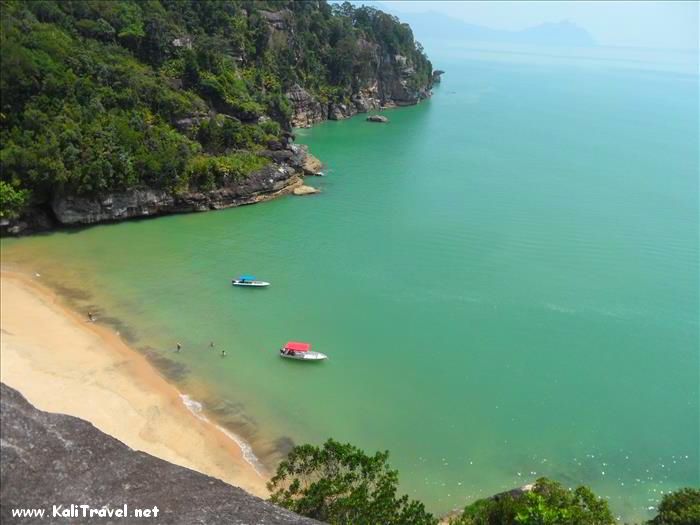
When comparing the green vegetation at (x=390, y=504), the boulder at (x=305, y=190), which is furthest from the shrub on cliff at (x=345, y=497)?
the boulder at (x=305, y=190)

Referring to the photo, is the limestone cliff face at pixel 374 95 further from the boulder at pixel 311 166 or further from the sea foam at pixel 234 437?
the sea foam at pixel 234 437

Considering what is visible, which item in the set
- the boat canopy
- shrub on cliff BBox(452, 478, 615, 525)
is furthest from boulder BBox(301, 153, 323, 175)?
shrub on cliff BBox(452, 478, 615, 525)

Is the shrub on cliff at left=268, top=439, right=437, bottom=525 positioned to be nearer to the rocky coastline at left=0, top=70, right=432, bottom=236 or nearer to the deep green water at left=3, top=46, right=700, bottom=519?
the deep green water at left=3, top=46, right=700, bottom=519

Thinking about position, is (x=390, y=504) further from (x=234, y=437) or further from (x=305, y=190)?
(x=305, y=190)

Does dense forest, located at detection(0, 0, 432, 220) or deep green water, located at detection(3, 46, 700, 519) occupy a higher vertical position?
dense forest, located at detection(0, 0, 432, 220)

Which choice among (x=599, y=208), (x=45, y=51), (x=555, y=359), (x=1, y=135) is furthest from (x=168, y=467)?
(x=599, y=208)

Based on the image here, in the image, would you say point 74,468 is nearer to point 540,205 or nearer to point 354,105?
point 540,205
